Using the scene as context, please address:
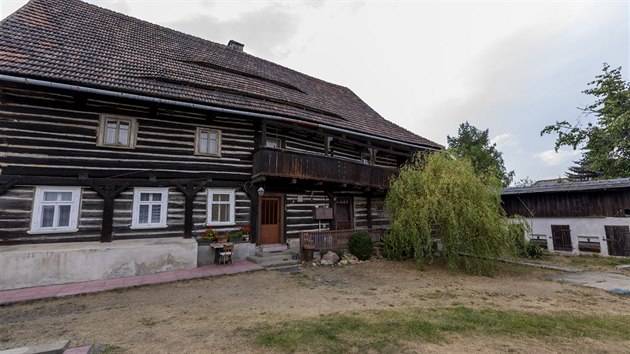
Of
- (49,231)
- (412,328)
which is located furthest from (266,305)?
(49,231)

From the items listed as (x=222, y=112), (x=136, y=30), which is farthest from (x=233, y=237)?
(x=136, y=30)

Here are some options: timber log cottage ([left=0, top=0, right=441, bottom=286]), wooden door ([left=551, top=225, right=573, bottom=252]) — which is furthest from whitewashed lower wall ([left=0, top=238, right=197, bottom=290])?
wooden door ([left=551, top=225, right=573, bottom=252])

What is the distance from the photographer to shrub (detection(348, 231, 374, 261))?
446 inches

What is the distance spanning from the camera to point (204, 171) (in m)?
10.8

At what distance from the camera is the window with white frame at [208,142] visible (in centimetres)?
1094

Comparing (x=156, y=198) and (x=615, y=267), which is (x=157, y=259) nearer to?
(x=156, y=198)

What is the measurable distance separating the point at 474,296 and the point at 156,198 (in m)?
10.6

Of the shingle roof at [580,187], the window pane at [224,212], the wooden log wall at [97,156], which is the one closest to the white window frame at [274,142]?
the wooden log wall at [97,156]

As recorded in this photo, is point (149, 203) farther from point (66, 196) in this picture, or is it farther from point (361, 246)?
point (361, 246)

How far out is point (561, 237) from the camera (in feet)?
52.7

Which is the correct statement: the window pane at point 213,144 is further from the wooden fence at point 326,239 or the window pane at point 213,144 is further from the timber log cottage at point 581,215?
the timber log cottage at point 581,215

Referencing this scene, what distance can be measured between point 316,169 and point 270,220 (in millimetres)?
3135

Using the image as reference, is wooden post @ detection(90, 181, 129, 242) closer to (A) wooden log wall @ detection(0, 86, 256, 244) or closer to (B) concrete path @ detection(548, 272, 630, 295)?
(A) wooden log wall @ detection(0, 86, 256, 244)

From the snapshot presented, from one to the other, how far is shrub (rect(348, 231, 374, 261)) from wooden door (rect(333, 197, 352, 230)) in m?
2.95
